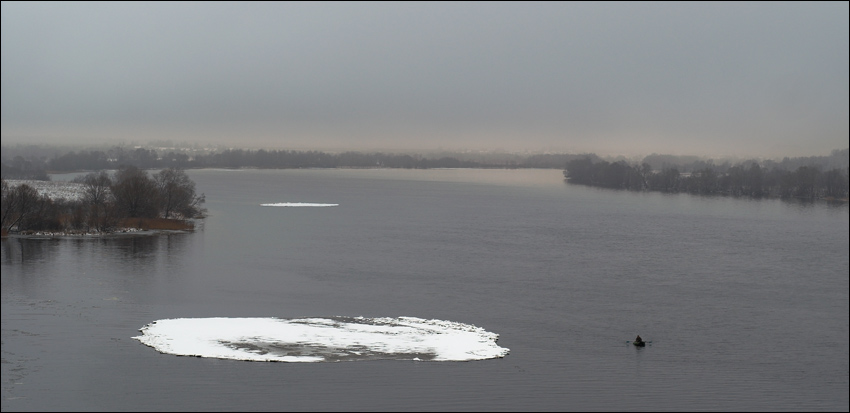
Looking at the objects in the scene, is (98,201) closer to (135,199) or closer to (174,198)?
(135,199)

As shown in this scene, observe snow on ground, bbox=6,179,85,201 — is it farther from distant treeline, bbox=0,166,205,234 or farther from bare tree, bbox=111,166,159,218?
bare tree, bbox=111,166,159,218

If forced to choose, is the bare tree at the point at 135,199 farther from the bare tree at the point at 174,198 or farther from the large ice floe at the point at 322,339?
the large ice floe at the point at 322,339

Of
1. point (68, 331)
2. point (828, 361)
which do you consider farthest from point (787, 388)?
point (68, 331)

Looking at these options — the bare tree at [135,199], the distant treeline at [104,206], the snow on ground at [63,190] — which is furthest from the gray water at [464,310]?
the snow on ground at [63,190]

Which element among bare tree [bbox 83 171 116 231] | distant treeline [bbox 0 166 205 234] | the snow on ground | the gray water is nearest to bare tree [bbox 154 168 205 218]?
distant treeline [bbox 0 166 205 234]

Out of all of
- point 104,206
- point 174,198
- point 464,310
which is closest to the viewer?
point 464,310

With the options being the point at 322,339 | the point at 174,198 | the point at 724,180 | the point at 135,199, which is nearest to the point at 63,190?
the point at 174,198
